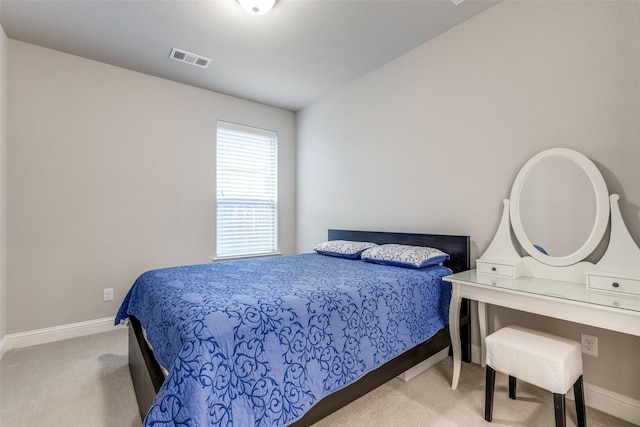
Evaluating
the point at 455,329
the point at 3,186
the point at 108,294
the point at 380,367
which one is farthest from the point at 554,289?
the point at 3,186

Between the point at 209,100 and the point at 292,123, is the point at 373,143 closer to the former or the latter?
the point at 292,123

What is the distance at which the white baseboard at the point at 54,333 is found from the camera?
2533 millimetres

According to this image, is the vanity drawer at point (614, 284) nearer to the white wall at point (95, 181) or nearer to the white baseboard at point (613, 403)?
the white baseboard at point (613, 403)

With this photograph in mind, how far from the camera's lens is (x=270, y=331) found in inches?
50.2

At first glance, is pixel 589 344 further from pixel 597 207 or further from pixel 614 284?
pixel 597 207

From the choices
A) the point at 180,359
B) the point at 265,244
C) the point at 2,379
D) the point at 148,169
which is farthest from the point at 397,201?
the point at 2,379

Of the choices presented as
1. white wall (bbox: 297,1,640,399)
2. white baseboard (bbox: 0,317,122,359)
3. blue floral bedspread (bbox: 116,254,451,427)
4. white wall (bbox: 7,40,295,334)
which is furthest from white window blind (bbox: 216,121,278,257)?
blue floral bedspread (bbox: 116,254,451,427)

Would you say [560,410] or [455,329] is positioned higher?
[455,329]

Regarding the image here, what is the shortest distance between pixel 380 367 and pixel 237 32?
271 centimetres

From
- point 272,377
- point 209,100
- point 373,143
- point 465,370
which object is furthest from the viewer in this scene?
point 209,100

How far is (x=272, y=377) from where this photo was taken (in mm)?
1223

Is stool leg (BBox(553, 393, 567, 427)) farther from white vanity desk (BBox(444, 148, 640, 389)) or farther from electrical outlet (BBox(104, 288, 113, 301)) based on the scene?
electrical outlet (BBox(104, 288, 113, 301))

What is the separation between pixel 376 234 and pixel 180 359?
2.25m

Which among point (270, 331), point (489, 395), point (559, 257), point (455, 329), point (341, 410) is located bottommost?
point (341, 410)
